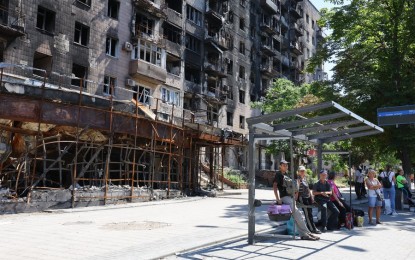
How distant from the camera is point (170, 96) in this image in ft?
101

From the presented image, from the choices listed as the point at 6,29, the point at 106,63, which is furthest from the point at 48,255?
the point at 106,63

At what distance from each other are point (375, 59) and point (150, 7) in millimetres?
16390

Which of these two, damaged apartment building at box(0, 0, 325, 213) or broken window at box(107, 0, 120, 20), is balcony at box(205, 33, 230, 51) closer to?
damaged apartment building at box(0, 0, 325, 213)

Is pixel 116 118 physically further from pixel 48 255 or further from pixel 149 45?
pixel 149 45

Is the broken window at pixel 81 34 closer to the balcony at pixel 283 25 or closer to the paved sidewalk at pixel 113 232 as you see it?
the paved sidewalk at pixel 113 232

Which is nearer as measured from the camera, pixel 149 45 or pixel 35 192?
pixel 35 192

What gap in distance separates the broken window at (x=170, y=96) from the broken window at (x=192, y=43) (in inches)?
194

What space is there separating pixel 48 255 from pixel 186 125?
14835 mm

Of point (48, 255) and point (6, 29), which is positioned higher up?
point (6, 29)

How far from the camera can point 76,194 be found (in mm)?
14406

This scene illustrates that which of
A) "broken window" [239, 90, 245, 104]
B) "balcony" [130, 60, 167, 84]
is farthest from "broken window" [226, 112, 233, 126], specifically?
"balcony" [130, 60, 167, 84]

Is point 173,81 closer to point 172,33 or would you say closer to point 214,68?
point 172,33

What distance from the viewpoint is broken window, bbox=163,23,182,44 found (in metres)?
31.0

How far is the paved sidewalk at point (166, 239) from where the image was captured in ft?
22.3
